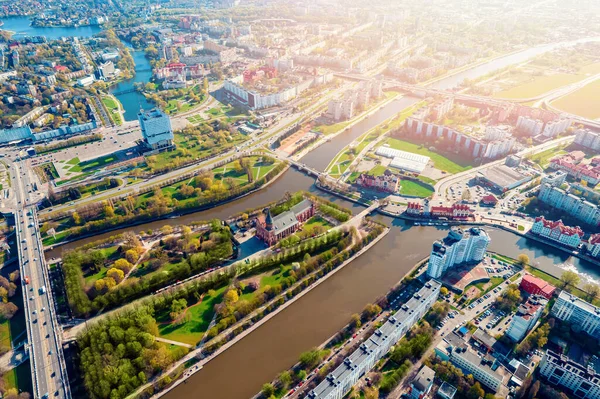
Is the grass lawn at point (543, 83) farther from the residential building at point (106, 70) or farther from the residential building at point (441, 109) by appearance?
the residential building at point (106, 70)

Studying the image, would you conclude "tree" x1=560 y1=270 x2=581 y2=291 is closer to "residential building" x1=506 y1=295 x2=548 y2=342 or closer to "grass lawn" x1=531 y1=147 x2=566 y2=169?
"residential building" x1=506 y1=295 x2=548 y2=342

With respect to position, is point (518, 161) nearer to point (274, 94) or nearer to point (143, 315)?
point (274, 94)

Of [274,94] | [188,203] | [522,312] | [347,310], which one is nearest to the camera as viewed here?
[522,312]

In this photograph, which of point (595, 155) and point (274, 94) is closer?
point (595, 155)

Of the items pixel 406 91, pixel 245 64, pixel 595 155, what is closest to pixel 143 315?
pixel 595 155

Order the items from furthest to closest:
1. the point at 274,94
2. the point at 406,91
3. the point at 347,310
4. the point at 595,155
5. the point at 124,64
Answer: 1. the point at 124,64
2. the point at 406,91
3. the point at 274,94
4. the point at 595,155
5. the point at 347,310

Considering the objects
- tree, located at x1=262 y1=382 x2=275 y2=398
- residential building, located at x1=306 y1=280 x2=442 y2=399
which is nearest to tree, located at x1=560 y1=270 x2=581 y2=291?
residential building, located at x1=306 y1=280 x2=442 y2=399
